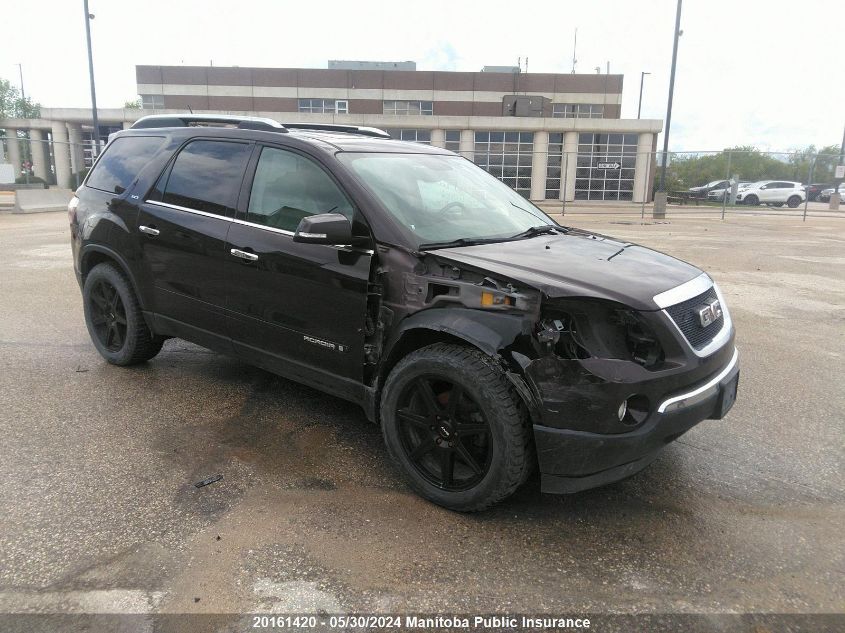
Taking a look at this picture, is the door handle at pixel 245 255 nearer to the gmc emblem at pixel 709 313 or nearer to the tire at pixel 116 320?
the tire at pixel 116 320

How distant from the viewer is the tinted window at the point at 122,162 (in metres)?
4.80

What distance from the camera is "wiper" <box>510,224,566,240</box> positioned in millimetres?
3851

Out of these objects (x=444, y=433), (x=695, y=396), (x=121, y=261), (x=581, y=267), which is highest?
(x=581, y=267)

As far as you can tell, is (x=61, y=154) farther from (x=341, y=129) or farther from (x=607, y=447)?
(x=607, y=447)

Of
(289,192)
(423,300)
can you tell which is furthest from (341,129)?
(423,300)

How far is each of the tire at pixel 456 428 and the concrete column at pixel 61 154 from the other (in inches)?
1879

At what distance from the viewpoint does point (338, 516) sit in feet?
10.1

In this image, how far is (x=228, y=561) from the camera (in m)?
2.73

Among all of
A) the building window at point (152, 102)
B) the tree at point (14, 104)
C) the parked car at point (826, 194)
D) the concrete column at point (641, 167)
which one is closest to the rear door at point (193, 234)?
the concrete column at point (641, 167)

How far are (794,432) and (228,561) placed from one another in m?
3.54

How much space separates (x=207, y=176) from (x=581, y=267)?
2.61 metres

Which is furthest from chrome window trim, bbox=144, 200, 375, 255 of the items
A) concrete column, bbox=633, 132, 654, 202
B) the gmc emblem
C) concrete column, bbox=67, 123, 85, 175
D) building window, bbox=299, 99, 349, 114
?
building window, bbox=299, 99, 349, 114

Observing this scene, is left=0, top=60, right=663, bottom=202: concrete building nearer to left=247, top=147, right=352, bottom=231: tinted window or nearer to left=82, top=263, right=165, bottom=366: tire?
left=82, top=263, right=165, bottom=366: tire

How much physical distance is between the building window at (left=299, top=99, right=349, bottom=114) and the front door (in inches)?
1925
